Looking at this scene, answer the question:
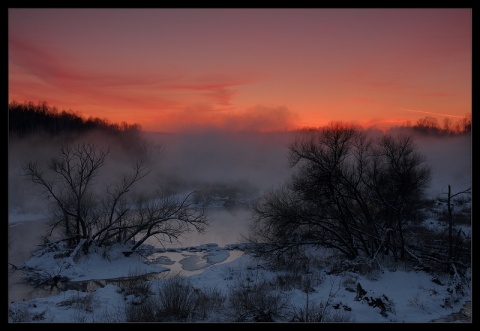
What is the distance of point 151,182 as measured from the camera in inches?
1638

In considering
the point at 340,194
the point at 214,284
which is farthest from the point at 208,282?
the point at 340,194

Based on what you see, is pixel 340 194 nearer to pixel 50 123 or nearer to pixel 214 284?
pixel 214 284

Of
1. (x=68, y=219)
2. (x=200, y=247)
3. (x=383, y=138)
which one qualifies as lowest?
(x=200, y=247)

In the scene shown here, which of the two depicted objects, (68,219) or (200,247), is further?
(200,247)

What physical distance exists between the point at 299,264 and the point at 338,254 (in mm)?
2238

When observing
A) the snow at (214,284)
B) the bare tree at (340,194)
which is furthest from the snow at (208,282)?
the bare tree at (340,194)

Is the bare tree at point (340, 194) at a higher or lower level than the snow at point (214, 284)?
higher

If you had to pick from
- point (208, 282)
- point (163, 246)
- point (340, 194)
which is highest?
point (340, 194)

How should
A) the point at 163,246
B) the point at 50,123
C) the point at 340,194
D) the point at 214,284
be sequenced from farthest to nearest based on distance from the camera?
the point at 50,123 < the point at 163,246 < the point at 340,194 < the point at 214,284

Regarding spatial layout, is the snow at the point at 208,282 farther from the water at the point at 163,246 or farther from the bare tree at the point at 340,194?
the bare tree at the point at 340,194

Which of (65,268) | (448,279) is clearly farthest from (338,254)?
(65,268)

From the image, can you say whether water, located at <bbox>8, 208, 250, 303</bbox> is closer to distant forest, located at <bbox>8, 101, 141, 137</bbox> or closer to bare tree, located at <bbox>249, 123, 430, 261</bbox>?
bare tree, located at <bbox>249, 123, 430, 261</bbox>

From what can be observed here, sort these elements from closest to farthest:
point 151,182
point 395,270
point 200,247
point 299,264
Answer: point 395,270 < point 299,264 < point 200,247 < point 151,182
